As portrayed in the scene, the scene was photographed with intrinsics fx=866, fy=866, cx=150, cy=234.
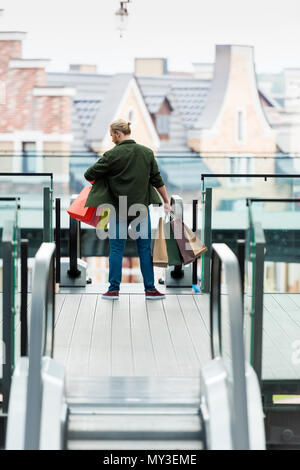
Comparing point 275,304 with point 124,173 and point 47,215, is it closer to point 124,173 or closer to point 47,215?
point 124,173

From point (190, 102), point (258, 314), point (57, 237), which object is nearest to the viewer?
point (258, 314)

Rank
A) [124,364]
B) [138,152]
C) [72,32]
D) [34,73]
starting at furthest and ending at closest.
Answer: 1. [72,32]
2. [34,73]
3. [138,152]
4. [124,364]

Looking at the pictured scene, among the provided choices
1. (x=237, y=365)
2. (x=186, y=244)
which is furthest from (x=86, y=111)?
(x=237, y=365)

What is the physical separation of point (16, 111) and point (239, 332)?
27099 mm

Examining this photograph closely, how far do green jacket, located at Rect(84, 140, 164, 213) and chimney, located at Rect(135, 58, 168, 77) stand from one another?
27.2 meters

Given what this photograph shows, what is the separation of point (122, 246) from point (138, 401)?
86.6 inches

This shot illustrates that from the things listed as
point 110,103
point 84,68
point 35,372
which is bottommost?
point 35,372

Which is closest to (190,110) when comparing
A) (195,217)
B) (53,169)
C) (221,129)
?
(221,129)

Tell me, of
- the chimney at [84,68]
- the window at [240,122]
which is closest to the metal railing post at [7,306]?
the chimney at [84,68]

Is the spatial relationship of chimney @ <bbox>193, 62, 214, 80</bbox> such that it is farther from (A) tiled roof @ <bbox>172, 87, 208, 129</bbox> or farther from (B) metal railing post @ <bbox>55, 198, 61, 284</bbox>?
(B) metal railing post @ <bbox>55, 198, 61, 284</bbox>

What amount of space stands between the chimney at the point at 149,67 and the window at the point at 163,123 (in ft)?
5.24

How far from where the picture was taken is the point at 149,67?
3284 cm

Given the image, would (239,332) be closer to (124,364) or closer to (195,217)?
(124,364)

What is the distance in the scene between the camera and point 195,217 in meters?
7.27
